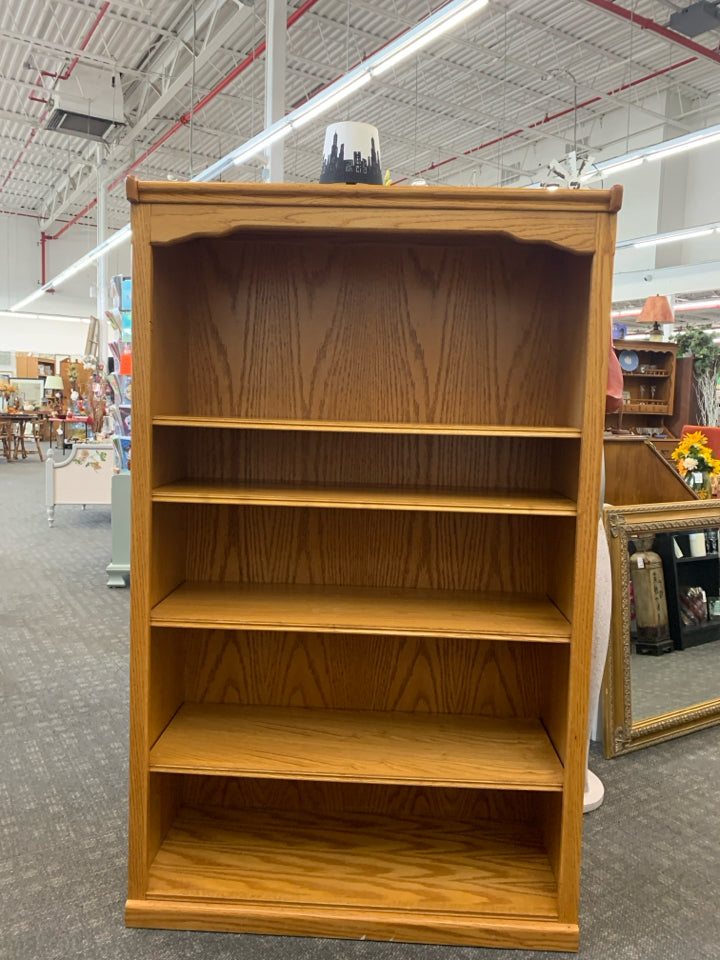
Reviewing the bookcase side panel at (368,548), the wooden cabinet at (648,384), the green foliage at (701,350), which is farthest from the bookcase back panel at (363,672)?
the green foliage at (701,350)

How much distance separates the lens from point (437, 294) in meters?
2.13

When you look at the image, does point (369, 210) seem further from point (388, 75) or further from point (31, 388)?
point (31, 388)

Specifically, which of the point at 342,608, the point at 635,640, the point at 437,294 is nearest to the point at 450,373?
the point at 437,294

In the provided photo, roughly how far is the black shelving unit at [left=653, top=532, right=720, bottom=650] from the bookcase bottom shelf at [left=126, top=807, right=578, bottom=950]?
148 centimetres

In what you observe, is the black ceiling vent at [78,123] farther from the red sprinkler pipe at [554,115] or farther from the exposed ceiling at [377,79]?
the red sprinkler pipe at [554,115]

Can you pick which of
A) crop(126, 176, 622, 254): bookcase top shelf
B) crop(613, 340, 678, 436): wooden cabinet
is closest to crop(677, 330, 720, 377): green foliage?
crop(613, 340, 678, 436): wooden cabinet

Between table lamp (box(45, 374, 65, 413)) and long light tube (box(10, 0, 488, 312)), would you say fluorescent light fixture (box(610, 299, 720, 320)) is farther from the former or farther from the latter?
table lamp (box(45, 374, 65, 413))

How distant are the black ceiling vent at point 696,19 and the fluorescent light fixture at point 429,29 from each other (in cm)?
396

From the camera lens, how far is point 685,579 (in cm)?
337

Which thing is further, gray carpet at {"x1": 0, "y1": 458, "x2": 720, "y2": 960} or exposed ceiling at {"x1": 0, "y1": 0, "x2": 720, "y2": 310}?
exposed ceiling at {"x1": 0, "y1": 0, "x2": 720, "y2": 310}

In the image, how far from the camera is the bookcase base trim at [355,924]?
185 cm

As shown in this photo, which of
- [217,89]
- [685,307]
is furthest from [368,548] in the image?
[685,307]

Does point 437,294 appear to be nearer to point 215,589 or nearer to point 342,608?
point 342,608

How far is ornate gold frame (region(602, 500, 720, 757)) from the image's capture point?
2814 millimetres
